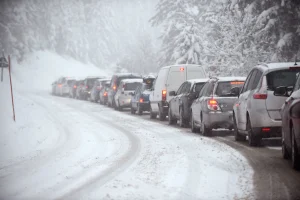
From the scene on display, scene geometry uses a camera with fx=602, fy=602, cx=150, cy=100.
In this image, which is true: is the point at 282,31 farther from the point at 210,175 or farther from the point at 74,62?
the point at 74,62

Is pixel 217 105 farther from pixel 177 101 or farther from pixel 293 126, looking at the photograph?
pixel 293 126

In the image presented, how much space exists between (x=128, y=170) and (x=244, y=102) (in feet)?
15.0

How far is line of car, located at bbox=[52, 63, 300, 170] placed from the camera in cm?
1030

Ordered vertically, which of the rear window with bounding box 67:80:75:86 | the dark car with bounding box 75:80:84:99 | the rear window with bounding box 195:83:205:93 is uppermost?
the rear window with bounding box 195:83:205:93

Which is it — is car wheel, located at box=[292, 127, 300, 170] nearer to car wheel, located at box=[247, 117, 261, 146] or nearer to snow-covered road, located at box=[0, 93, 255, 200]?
snow-covered road, located at box=[0, 93, 255, 200]

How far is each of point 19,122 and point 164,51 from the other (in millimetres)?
39376

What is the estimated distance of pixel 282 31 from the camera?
29641 millimetres

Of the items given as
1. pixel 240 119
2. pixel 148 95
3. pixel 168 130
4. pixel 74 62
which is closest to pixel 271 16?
pixel 148 95

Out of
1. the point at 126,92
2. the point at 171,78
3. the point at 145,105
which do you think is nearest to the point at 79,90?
the point at 126,92

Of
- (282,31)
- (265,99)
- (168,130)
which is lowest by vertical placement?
(168,130)

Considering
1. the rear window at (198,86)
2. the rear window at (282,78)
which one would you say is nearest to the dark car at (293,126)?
the rear window at (282,78)

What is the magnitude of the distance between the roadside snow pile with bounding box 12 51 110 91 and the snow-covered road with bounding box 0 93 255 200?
3073 inches

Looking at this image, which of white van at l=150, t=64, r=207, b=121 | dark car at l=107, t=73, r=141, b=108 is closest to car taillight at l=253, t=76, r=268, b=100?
white van at l=150, t=64, r=207, b=121

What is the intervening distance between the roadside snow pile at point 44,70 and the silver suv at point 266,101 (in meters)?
80.2
